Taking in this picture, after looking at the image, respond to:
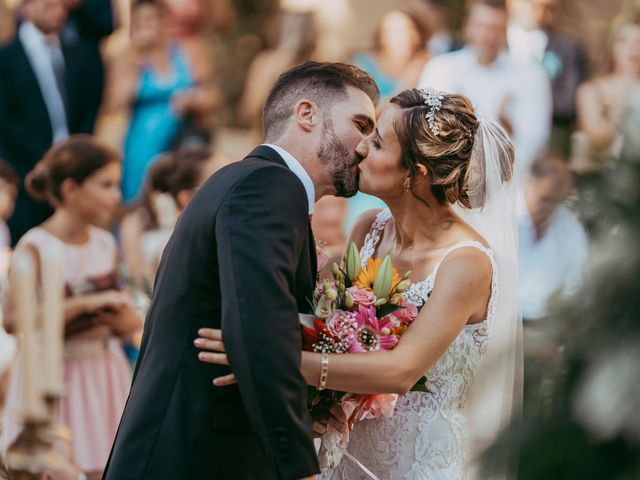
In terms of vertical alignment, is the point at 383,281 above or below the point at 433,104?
below

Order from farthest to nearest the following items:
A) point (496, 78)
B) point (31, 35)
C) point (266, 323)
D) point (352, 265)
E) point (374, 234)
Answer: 1. point (31, 35)
2. point (496, 78)
3. point (374, 234)
4. point (352, 265)
5. point (266, 323)

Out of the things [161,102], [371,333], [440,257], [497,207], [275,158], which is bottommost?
[371,333]

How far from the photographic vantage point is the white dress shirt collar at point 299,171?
10.4ft

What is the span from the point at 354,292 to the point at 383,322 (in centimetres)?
13

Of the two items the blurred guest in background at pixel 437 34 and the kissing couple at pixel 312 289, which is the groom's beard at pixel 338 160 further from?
the blurred guest in background at pixel 437 34

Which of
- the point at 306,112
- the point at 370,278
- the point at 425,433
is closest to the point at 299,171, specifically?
the point at 306,112

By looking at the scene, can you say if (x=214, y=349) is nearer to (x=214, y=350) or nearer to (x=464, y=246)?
(x=214, y=350)

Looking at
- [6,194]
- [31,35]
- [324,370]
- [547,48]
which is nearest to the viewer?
[324,370]

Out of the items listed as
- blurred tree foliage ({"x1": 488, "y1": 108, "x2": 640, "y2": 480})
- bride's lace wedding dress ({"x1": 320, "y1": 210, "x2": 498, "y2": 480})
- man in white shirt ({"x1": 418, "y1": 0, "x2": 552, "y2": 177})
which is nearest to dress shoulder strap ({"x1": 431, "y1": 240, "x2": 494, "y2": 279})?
bride's lace wedding dress ({"x1": 320, "y1": 210, "x2": 498, "y2": 480})

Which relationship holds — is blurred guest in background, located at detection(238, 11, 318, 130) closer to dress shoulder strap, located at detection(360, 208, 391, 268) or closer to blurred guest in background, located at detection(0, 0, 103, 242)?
blurred guest in background, located at detection(0, 0, 103, 242)

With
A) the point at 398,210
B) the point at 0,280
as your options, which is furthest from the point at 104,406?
the point at 398,210

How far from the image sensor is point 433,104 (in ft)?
12.2

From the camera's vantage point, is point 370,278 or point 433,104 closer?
point 370,278

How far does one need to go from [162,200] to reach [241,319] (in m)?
4.49
